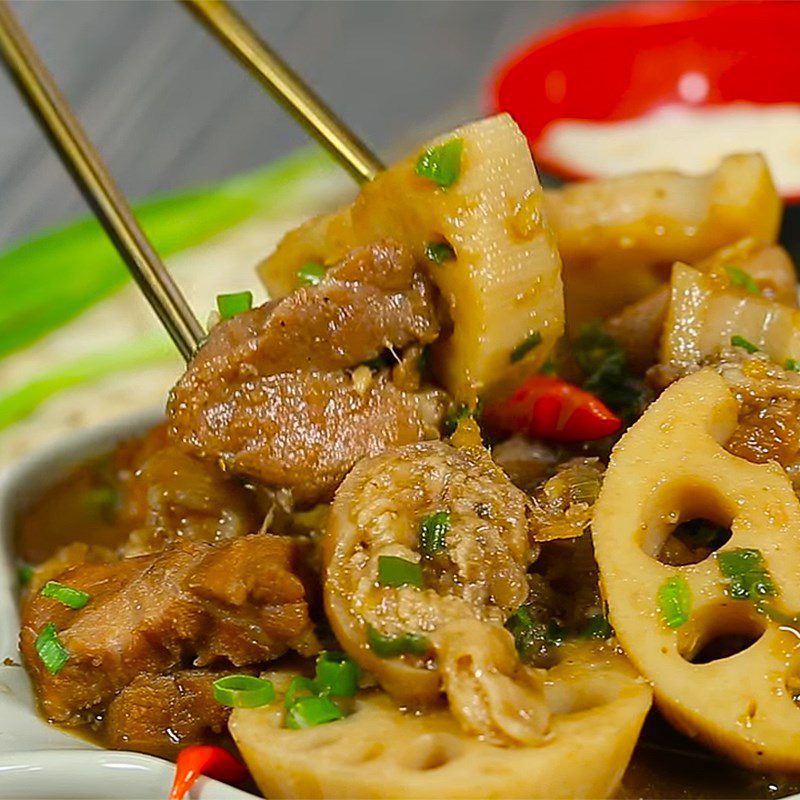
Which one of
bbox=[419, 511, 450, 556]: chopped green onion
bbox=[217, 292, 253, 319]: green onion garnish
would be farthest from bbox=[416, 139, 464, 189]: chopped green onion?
bbox=[419, 511, 450, 556]: chopped green onion

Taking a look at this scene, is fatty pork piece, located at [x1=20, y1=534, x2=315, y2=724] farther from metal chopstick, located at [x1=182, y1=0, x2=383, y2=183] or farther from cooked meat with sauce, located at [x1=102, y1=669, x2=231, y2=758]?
metal chopstick, located at [x1=182, y1=0, x2=383, y2=183]

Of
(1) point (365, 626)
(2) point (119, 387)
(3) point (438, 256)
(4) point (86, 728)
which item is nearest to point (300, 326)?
(3) point (438, 256)

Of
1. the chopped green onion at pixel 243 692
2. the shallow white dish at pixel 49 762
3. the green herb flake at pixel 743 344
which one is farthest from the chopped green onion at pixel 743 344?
the shallow white dish at pixel 49 762

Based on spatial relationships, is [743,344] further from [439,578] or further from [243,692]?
[243,692]

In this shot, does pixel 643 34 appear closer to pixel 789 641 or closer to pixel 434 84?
pixel 434 84

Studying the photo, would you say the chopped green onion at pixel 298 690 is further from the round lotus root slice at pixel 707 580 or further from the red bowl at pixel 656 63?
the red bowl at pixel 656 63
